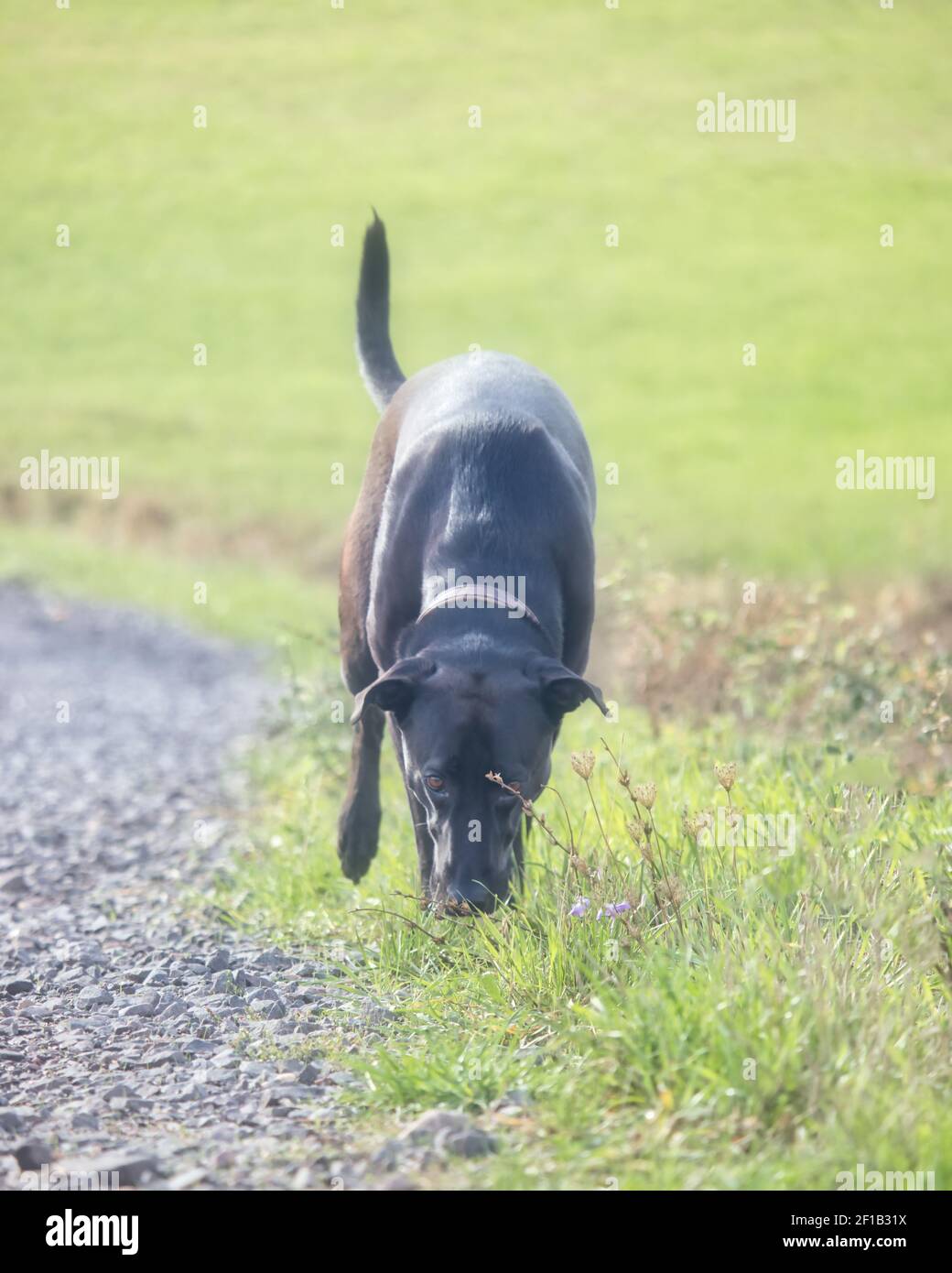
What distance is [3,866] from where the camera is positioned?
6.27 m

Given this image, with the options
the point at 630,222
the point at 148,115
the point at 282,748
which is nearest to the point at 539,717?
the point at 282,748

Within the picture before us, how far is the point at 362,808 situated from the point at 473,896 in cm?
152

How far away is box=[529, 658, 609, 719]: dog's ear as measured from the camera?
4.38 meters

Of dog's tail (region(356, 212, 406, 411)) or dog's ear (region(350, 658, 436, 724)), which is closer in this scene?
dog's ear (region(350, 658, 436, 724))

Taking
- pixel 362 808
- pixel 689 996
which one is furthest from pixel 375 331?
pixel 689 996

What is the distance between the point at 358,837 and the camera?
223 inches

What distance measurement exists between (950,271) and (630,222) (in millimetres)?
5922

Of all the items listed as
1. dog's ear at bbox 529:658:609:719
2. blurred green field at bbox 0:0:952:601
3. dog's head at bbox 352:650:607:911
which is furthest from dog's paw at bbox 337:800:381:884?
blurred green field at bbox 0:0:952:601

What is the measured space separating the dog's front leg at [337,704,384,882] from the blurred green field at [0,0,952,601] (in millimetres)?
11115

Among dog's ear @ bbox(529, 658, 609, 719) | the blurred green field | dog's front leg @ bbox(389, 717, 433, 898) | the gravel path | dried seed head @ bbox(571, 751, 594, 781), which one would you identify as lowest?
the gravel path

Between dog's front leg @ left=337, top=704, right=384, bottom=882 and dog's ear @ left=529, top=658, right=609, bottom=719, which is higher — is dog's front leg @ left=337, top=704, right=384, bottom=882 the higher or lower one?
the lower one

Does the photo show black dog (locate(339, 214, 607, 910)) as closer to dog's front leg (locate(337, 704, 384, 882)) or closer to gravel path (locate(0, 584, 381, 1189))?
dog's front leg (locate(337, 704, 384, 882))

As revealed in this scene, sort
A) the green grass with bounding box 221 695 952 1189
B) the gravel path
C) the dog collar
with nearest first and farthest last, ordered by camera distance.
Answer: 1. the green grass with bounding box 221 695 952 1189
2. the gravel path
3. the dog collar
